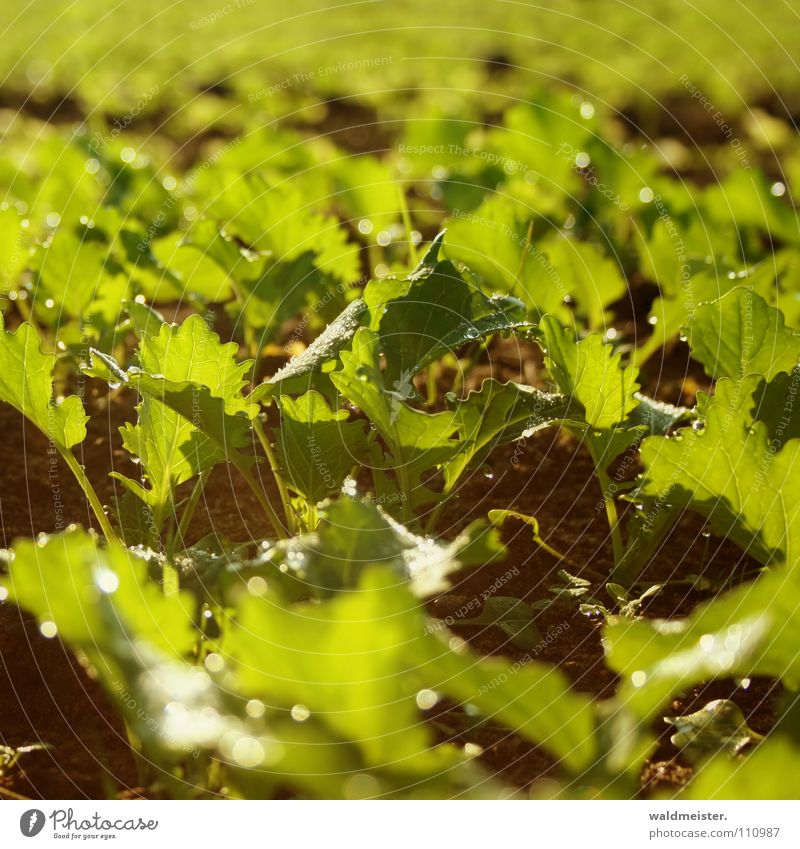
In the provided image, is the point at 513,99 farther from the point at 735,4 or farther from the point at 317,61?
the point at 735,4

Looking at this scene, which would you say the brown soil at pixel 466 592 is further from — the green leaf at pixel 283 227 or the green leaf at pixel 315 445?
the green leaf at pixel 283 227

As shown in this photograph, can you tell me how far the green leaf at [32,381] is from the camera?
3.84ft

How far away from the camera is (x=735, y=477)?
1.10m

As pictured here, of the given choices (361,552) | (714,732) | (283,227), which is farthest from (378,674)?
(283,227)

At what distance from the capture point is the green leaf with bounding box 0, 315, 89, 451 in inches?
46.1

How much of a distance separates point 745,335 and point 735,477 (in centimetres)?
30

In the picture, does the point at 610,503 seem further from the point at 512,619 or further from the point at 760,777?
the point at 760,777

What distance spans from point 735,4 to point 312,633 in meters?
5.40
